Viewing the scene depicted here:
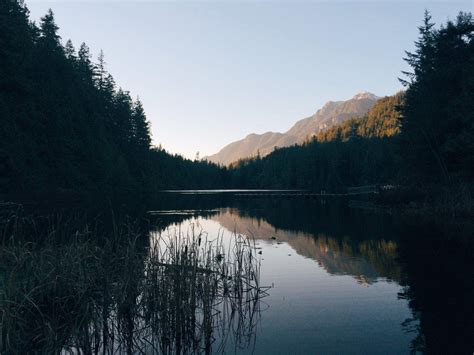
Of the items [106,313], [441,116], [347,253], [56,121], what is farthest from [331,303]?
[56,121]

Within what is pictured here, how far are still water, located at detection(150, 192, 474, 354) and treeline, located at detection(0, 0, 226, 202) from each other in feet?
109

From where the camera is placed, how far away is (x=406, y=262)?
1670 centimetres

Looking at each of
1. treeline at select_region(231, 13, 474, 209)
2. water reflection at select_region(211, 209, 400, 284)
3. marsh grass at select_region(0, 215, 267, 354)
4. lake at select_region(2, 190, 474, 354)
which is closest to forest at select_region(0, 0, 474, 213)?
treeline at select_region(231, 13, 474, 209)

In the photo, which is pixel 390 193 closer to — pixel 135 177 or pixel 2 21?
pixel 2 21

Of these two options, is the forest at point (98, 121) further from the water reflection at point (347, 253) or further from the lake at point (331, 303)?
the lake at point (331, 303)

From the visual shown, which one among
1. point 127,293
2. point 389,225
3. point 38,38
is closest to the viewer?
point 127,293

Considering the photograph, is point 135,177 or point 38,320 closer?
point 38,320

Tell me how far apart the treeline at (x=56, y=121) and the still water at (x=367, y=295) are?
33360 mm

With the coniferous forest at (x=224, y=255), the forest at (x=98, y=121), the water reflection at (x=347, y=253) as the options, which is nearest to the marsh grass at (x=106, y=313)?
the coniferous forest at (x=224, y=255)

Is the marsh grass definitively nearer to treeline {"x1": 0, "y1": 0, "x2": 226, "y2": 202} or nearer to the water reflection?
the water reflection

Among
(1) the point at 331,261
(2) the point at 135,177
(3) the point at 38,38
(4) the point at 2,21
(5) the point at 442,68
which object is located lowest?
(1) the point at 331,261

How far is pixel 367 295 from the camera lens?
12.2 metres

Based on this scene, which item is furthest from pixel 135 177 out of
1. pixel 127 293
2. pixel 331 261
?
pixel 127 293

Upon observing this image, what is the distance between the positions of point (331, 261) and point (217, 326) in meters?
9.79
